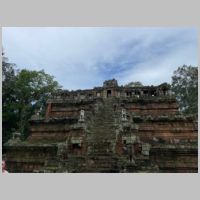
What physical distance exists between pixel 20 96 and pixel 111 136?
1761 centimetres

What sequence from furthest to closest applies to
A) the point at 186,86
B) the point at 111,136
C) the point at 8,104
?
the point at 186,86 < the point at 8,104 < the point at 111,136

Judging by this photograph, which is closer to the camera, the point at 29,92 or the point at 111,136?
the point at 111,136

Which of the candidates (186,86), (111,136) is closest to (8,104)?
(111,136)

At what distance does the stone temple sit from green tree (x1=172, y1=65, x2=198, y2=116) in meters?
14.3

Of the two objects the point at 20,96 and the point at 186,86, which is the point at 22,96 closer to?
the point at 20,96

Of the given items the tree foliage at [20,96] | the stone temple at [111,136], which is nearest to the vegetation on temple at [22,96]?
the tree foliage at [20,96]

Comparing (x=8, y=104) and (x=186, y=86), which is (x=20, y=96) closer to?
(x=8, y=104)

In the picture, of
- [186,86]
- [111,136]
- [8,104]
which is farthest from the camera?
[186,86]

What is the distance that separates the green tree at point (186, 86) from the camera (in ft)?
115

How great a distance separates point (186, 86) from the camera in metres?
36.2

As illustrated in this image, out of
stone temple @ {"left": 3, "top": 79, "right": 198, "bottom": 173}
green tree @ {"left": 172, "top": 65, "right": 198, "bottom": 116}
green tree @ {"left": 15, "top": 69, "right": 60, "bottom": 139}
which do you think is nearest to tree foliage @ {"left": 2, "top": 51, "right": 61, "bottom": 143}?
green tree @ {"left": 15, "top": 69, "right": 60, "bottom": 139}

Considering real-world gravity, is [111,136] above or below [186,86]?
below

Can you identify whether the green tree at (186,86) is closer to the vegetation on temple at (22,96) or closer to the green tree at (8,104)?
the vegetation on temple at (22,96)

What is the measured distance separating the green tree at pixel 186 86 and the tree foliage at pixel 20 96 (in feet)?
54.9
